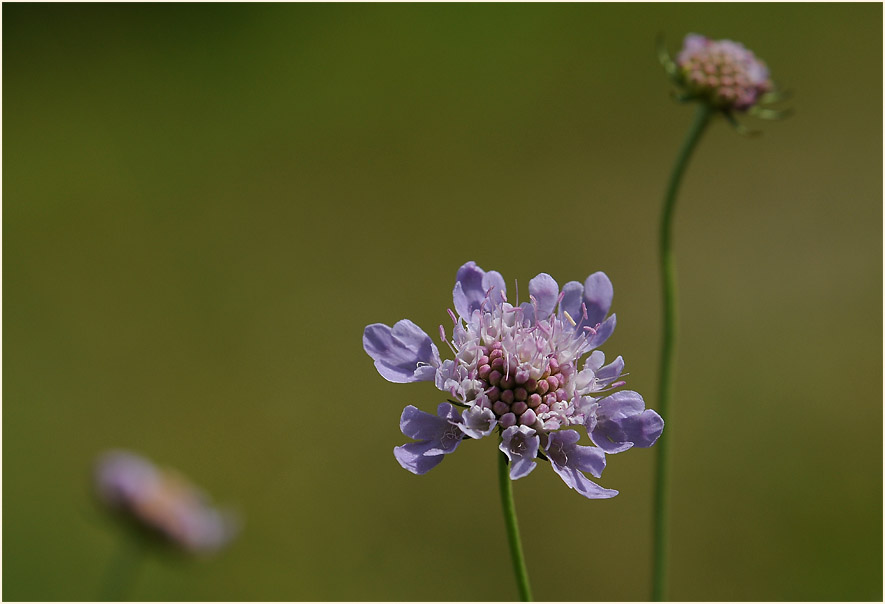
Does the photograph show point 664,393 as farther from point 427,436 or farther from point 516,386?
point 427,436

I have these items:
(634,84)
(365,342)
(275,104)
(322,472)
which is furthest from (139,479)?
(634,84)

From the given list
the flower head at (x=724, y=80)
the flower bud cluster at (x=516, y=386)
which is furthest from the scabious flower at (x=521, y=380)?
the flower head at (x=724, y=80)

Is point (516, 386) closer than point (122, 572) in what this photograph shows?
Yes

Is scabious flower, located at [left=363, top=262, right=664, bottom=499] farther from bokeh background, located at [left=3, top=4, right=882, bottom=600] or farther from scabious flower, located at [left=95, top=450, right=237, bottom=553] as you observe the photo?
bokeh background, located at [left=3, top=4, right=882, bottom=600]

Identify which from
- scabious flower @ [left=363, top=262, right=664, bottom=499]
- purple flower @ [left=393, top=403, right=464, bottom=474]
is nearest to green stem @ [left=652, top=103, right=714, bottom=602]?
scabious flower @ [left=363, top=262, right=664, bottom=499]

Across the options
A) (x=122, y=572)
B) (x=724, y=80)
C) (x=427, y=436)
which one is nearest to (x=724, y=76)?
(x=724, y=80)
